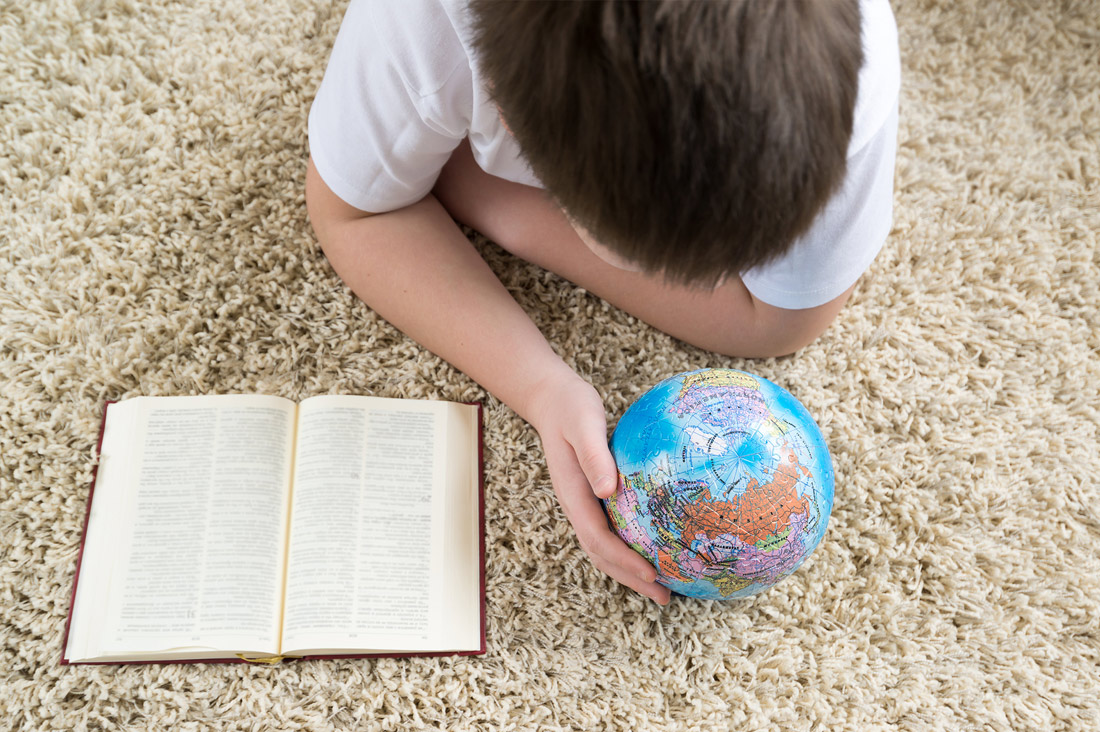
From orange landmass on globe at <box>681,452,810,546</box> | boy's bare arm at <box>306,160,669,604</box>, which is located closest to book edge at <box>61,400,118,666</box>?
boy's bare arm at <box>306,160,669,604</box>

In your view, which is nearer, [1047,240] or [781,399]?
[781,399]

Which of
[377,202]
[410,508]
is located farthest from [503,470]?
[377,202]

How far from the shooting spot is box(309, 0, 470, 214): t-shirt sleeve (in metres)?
0.75

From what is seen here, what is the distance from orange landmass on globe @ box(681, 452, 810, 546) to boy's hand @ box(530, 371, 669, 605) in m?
0.10

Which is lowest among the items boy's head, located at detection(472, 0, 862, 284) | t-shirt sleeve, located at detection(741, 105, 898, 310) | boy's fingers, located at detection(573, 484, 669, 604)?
boy's fingers, located at detection(573, 484, 669, 604)

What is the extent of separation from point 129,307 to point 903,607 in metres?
1.09

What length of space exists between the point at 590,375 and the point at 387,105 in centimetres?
46

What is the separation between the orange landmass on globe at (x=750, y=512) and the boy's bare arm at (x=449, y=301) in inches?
8.3

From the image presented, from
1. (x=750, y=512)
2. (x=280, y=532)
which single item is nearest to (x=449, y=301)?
(x=280, y=532)

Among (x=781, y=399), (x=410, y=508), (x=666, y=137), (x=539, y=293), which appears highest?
(x=666, y=137)

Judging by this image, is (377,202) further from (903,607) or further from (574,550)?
(903,607)

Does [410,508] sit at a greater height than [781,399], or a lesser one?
lesser

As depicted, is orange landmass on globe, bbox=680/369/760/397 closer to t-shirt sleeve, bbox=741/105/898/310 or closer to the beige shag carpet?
t-shirt sleeve, bbox=741/105/898/310

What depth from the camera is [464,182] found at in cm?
110
